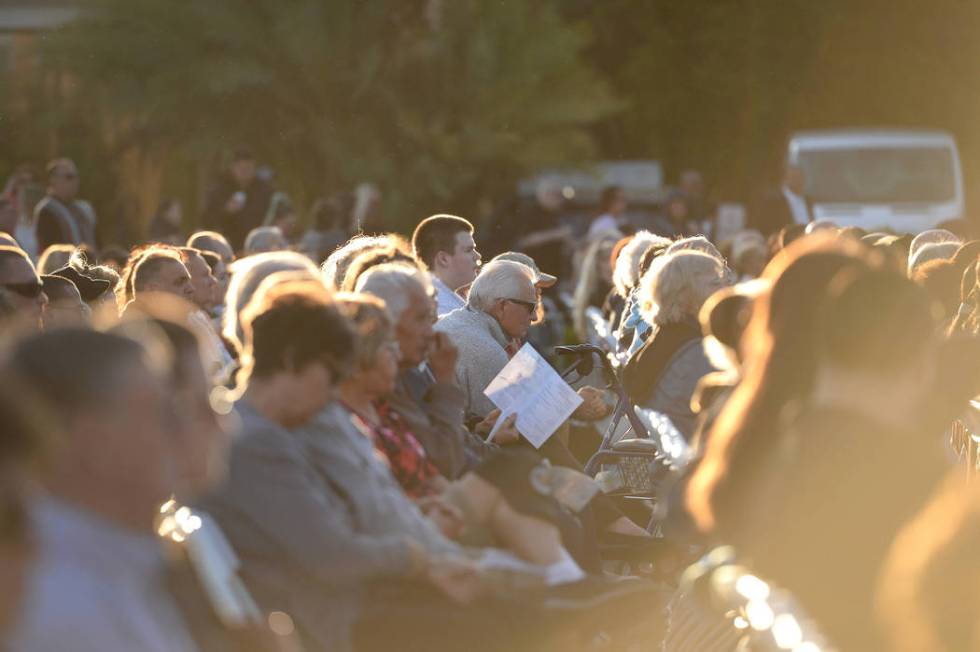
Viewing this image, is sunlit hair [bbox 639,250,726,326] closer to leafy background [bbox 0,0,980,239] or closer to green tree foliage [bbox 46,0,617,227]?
leafy background [bbox 0,0,980,239]

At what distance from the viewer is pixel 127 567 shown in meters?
3.30

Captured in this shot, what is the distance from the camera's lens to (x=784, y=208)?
21047 mm

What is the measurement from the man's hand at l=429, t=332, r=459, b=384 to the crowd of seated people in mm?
12

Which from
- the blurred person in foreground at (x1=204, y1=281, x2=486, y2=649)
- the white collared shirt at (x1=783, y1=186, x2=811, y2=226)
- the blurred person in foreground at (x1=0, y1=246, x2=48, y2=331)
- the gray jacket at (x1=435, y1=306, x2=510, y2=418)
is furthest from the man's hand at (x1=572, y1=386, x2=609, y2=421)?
the white collared shirt at (x1=783, y1=186, x2=811, y2=226)

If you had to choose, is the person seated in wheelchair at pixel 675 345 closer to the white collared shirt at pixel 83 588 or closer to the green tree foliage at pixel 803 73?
the white collared shirt at pixel 83 588

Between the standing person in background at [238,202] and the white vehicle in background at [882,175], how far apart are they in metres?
8.44

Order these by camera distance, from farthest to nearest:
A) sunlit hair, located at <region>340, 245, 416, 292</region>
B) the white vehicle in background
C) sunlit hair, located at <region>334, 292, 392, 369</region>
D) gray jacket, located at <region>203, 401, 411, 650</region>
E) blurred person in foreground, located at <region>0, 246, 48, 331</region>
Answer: the white vehicle in background → blurred person in foreground, located at <region>0, 246, 48, 331</region> → sunlit hair, located at <region>340, 245, 416, 292</region> → sunlit hair, located at <region>334, 292, 392, 369</region> → gray jacket, located at <region>203, 401, 411, 650</region>

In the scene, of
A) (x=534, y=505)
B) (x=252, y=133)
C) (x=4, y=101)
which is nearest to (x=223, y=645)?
(x=534, y=505)

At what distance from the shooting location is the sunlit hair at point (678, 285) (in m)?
8.40

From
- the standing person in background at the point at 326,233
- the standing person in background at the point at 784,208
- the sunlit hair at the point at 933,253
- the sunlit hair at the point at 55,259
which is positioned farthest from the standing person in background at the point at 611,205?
the sunlit hair at the point at 55,259

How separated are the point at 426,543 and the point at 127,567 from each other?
6.21 feet

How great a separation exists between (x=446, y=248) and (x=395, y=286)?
162 inches

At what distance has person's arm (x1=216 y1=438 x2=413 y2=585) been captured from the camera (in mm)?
4730

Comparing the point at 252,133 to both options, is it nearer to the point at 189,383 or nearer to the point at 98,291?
the point at 98,291
